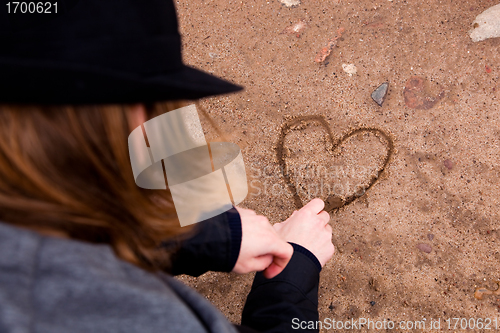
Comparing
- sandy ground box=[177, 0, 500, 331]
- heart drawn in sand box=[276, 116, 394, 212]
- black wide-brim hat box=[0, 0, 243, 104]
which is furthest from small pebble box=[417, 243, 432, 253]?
black wide-brim hat box=[0, 0, 243, 104]

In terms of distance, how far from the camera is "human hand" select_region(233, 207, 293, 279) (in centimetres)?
116

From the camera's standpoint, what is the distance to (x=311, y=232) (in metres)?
1.40

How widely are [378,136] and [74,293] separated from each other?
1562 millimetres

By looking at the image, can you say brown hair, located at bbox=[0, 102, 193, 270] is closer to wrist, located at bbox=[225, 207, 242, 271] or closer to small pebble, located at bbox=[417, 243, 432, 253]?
wrist, located at bbox=[225, 207, 242, 271]

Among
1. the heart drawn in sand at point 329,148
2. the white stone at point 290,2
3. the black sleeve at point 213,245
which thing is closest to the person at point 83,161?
the black sleeve at point 213,245

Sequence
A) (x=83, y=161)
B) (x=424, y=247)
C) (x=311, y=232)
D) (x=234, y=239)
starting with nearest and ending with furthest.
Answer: (x=83, y=161) → (x=234, y=239) → (x=311, y=232) → (x=424, y=247)

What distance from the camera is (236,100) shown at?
5.98 ft

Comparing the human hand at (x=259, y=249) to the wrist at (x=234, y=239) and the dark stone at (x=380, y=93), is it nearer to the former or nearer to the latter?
the wrist at (x=234, y=239)

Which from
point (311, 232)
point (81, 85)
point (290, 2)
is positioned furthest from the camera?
point (290, 2)

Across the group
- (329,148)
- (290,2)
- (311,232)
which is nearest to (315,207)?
(311,232)

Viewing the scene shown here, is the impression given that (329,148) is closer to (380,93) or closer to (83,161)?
(380,93)

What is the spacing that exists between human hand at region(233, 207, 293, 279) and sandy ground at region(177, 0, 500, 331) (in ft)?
1.62

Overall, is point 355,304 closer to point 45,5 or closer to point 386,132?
point 386,132

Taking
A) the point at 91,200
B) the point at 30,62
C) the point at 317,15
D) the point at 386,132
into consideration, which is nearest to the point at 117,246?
the point at 91,200
